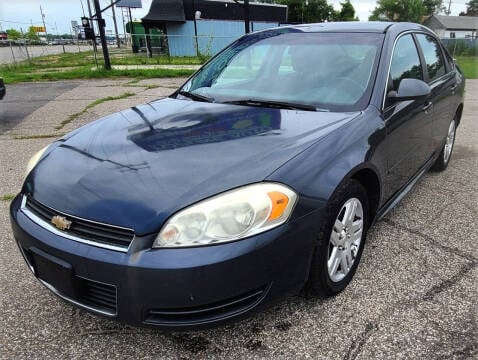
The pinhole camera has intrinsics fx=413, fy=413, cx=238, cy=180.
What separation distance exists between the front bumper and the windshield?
1.13m

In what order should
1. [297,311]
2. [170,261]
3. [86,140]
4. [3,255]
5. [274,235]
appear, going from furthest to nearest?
[3,255], [86,140], [297,311], [274,235], [170,261]

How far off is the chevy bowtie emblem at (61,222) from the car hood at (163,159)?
1.7 inches

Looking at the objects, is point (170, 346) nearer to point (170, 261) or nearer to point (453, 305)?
point (170, 261)

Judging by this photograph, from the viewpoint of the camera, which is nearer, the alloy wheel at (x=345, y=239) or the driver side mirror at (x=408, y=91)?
the alloy wheel at (x=345, y=239)

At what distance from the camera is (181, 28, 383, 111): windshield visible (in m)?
2.75

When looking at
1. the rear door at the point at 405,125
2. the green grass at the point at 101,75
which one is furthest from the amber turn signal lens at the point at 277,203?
the green grass at the point at 101,75

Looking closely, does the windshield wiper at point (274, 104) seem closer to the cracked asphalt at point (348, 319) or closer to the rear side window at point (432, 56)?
the cracked asphalt at point (348, 319)

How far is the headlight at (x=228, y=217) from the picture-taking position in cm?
173

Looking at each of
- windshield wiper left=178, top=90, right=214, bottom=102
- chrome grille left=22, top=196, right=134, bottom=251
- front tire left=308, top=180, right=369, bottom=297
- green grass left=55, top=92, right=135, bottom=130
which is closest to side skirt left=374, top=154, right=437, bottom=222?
front tire left=308, top=180, right=369, bottom=297

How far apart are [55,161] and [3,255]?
3.68 ft

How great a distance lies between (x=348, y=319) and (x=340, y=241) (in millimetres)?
419

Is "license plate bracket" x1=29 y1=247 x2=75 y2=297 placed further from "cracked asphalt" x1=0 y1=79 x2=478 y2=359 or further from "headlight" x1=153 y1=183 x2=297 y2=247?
"headlight" x1=153 y1=183 x2=297 y2=247

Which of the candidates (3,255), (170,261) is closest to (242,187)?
(170,261)

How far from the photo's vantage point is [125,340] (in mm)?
2104
